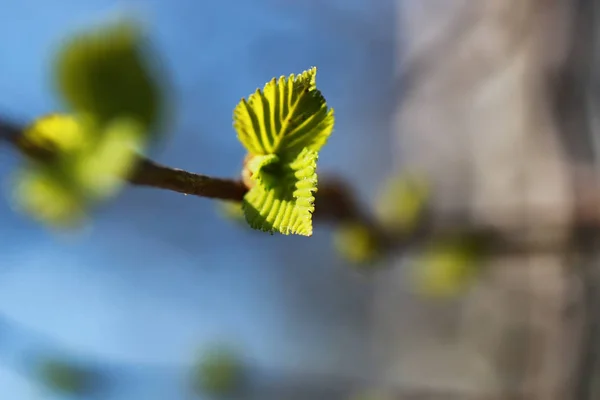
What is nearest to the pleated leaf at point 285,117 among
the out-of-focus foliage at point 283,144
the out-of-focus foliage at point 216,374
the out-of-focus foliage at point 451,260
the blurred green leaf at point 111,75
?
the out-of-focus foliage at point 283,144

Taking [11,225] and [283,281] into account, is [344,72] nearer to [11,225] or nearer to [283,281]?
[283,281]

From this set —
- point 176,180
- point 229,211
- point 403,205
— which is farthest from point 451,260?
point 176,180

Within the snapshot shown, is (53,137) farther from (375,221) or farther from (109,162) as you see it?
(375,221)

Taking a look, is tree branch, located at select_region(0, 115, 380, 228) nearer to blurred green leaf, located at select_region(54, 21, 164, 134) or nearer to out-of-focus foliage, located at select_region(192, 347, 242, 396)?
blurred green leaf, located at select_region(54, 21, 164, 134)

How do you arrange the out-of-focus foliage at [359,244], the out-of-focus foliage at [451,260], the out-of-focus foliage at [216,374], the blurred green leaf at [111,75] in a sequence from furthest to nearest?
the out-of-focus foliage at [216,374] < the out-of-focus foliage at [451,260] < the out-of-focus foliage at [359,244] < the blurred green leaf at [111,75]

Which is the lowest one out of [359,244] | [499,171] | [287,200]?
[287,200]

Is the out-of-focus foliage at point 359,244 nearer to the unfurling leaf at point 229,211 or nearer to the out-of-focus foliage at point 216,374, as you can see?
the unfurling leaf at point 229,211
